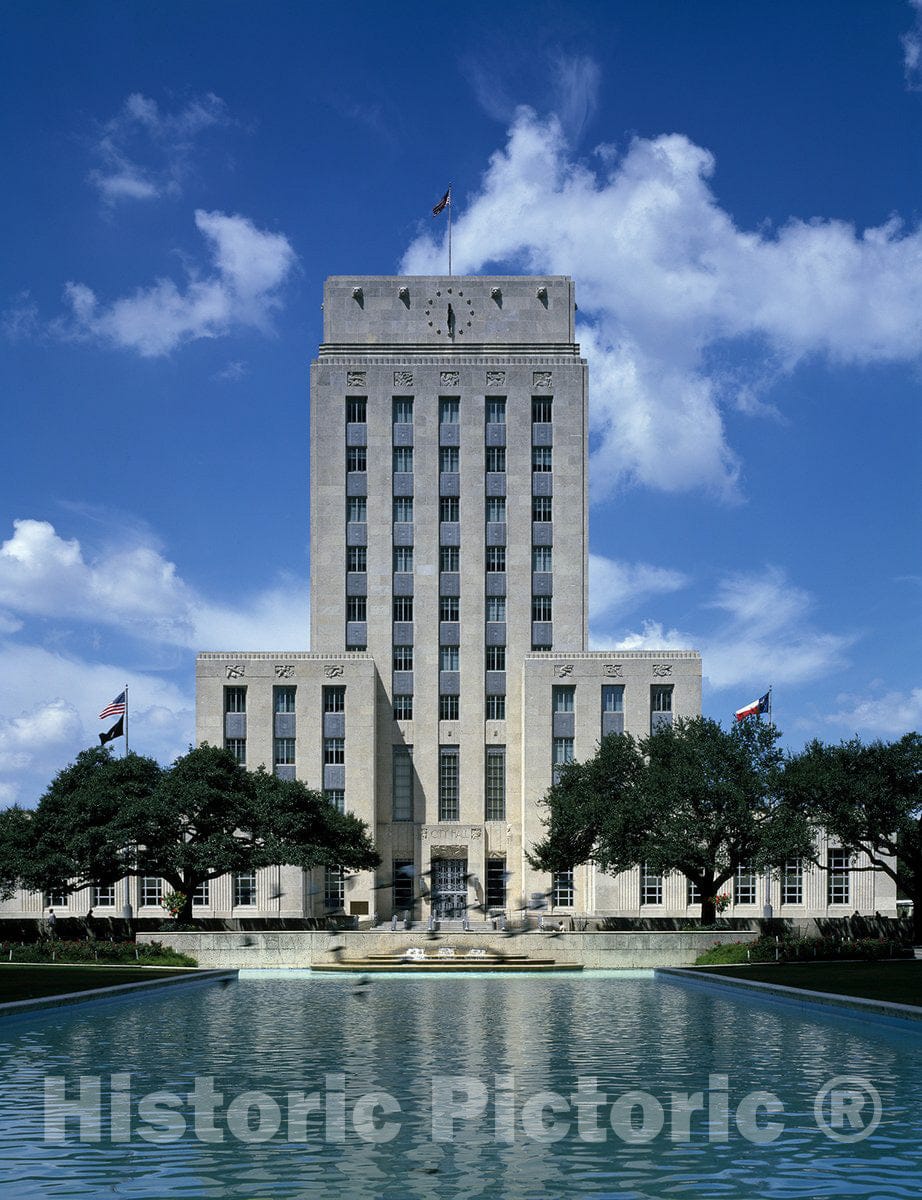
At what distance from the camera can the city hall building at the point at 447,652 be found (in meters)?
80.9

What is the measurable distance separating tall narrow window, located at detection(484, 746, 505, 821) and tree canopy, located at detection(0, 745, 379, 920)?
2543cm

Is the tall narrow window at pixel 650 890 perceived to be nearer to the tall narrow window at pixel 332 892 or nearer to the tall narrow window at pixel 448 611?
the tall narrow window at pixel 332 892

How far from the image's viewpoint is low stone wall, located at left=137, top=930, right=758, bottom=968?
4809cm

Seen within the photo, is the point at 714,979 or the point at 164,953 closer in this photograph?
the point at 714,979

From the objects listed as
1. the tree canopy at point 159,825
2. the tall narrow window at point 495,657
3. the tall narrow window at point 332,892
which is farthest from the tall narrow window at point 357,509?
the tree canopy at point 159,825

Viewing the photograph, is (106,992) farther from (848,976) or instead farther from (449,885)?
(449,885)

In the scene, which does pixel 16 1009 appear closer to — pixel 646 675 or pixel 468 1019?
pixel 468 1019

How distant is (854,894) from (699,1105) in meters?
66.5

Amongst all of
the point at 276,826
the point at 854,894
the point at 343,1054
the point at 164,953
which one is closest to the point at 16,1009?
the point at 343,1054

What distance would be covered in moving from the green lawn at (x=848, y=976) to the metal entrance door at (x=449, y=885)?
132 feet

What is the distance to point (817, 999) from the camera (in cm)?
2870

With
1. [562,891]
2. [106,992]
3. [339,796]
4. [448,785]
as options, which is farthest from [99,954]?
[448,785]

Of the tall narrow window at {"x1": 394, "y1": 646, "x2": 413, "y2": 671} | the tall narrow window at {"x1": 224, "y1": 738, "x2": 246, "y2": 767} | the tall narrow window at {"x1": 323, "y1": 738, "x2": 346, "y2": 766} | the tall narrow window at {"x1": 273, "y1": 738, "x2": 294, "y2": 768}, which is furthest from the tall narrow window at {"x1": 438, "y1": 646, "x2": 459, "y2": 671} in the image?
the tall narrow window at {"x1": 224, "y1": 738, "x2": 246, "y2": 767}

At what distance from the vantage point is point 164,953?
156 ft
